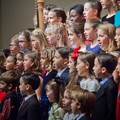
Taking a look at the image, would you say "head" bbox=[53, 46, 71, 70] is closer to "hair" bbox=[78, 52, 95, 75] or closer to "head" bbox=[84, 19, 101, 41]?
"head" bbox=[84, 19, 101, 41]

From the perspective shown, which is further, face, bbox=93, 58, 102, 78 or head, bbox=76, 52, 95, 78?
head, bbox=76, 52, 95, 78

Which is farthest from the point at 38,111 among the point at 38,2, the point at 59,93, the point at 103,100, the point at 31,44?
the point at 38,2

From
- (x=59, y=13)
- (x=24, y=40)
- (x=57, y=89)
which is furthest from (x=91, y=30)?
(x=24, y=40)

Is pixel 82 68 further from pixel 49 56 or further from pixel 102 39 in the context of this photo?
pixel 49 56

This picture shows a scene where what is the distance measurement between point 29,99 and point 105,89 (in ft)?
3.10

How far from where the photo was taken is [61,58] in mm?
4031

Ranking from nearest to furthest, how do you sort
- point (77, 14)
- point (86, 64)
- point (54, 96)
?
point (86, 64) → point (54, 96) → point (77, 14)

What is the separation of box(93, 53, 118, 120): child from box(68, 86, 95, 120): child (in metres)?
0.07

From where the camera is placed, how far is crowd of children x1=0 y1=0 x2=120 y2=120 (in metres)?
3.33

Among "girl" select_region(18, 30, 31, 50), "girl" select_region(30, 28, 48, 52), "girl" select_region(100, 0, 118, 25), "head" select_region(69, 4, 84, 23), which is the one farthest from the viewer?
"girl" select_region(18, 30, 31, 50)

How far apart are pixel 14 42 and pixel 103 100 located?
7.54 ft

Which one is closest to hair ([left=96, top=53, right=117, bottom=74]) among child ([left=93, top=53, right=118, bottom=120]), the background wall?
child ([left=93, top=53, right=118, bottom=120])

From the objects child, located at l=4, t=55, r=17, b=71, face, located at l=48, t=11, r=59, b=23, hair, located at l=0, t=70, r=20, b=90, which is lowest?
hair, located at l=0, t=70, r=20, b=90

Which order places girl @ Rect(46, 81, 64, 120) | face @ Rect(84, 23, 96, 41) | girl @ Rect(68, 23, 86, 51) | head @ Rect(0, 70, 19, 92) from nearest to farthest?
girl @ Rect(46, 81, 64, 120), face @ Rect(84, 23, 96, 41), girl @ Rect(68, 23, 86, 51), head @ Rect(0, 70, 19, 92)
